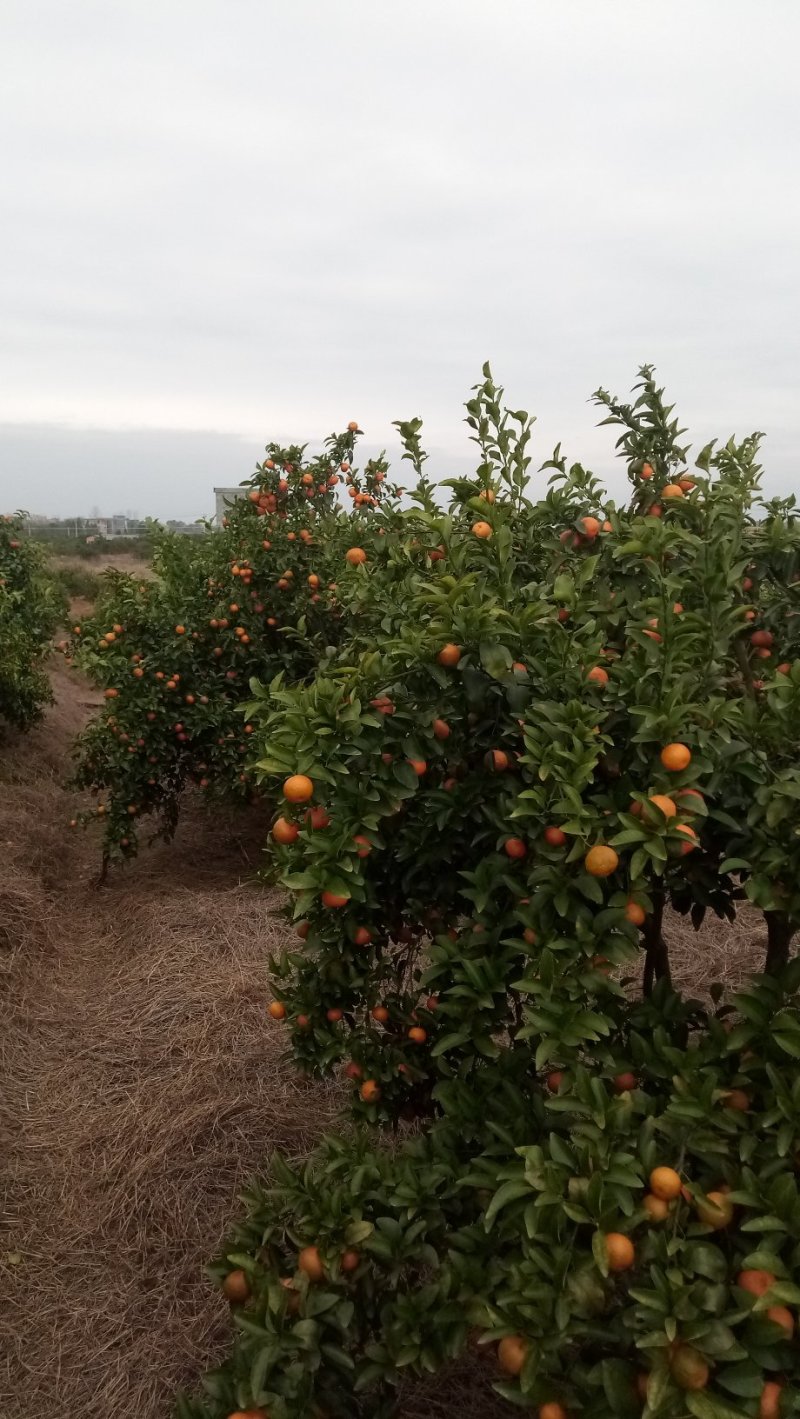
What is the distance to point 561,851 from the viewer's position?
4.75 feet

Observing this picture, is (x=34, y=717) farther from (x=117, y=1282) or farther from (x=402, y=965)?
(x=402, y=965)

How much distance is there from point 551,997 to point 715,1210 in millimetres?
360

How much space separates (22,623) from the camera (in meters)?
8.05

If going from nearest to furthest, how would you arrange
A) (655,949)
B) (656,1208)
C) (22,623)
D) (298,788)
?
(656,1208) → (298,788) → (655,949) → (22,623)

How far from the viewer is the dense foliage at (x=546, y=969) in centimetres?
120

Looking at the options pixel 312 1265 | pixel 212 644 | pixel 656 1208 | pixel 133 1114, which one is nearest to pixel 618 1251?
pixel 656 1208

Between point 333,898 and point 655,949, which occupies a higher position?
point 333,898

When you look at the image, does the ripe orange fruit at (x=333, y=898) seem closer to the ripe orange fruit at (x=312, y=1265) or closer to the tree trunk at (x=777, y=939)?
the ripe orange fruit at (x=312, y=1265)

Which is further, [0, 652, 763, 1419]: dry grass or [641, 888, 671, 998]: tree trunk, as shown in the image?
[0, 652, 763, 1419]: dry grass

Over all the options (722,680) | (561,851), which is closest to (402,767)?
(561,851)

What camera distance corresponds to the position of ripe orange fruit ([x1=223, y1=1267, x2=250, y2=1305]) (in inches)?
56.5

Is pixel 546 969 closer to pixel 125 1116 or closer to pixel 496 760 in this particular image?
pixel 496 760

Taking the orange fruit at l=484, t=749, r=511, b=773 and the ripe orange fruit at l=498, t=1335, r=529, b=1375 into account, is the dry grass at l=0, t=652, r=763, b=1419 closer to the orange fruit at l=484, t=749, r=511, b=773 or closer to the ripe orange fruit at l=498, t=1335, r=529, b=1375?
the ripe orange fruit at l=498, t=1335, r=529, b=1375

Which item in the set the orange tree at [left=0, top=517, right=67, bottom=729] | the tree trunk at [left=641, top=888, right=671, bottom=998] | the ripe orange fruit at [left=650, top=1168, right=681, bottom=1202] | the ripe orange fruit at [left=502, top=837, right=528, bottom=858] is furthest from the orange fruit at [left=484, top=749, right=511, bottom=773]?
the orange tree at [left=0, top=517, right=67, bottom=729]
